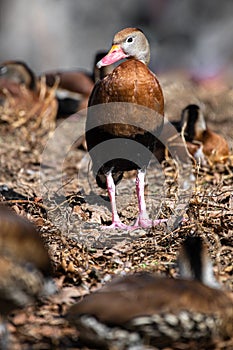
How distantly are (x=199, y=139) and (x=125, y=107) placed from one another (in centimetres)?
260

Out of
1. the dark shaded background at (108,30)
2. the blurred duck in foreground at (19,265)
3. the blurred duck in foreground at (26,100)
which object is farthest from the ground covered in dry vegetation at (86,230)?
the dark shaded background at (108,30)

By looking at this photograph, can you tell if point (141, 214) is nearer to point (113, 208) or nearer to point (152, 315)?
point (113, 208)

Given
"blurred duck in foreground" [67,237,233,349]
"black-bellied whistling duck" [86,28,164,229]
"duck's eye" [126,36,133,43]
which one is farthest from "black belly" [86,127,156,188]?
"blurred duck in foreground" [67,237,233,349]

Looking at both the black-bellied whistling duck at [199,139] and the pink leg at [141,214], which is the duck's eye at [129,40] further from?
the black-bellied whistling duck at [199,139]

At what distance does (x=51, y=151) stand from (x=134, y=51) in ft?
10.9

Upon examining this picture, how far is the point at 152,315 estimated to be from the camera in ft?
10.2

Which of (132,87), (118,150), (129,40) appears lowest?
(118,150)

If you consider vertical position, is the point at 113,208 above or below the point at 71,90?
below

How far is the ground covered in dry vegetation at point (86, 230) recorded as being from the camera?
3.67m

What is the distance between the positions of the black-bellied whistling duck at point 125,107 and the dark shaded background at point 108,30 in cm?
760

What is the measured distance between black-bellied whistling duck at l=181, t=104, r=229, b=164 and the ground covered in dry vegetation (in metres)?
0.29

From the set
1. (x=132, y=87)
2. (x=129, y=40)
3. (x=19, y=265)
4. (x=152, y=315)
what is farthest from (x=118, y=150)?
(x=152, y=315)

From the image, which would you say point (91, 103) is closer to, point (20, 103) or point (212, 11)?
point (20, 103)

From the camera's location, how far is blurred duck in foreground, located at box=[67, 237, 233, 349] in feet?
10.1
